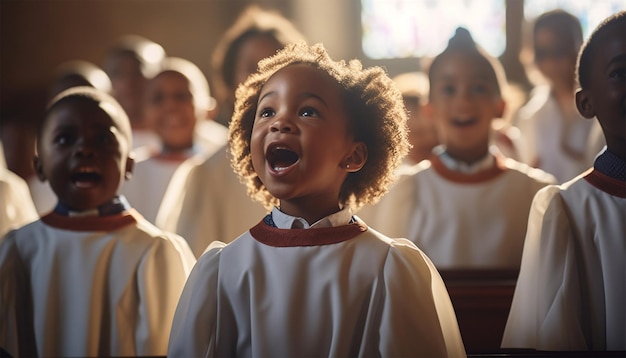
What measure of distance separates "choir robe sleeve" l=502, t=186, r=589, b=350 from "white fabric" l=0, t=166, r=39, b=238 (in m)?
1.69

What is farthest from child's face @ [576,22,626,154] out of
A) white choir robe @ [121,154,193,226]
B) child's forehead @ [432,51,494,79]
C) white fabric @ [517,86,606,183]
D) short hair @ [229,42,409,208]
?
white choir robe @ [121,154,193,226]

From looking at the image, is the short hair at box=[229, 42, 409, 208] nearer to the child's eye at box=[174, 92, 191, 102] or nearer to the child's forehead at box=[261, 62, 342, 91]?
the child's forehead at box=[261, 62, 342, 91]

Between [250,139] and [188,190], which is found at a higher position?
[250,139]

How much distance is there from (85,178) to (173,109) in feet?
6.25

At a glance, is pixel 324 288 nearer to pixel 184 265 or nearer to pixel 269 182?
pixel 269 182

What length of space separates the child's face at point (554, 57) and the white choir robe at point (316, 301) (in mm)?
2711

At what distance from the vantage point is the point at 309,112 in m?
1.88

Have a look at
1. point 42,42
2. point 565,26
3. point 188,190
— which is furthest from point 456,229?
point 42,42

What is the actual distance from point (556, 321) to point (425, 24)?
7277mm

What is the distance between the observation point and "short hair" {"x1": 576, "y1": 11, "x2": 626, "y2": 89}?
1.98m

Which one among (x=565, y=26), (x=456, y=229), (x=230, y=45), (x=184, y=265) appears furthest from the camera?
(x=565, y=26)

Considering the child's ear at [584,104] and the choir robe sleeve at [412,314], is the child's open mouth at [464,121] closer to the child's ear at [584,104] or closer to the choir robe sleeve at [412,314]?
the child's ear at [584,104]

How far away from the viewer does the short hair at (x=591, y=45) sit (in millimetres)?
1984

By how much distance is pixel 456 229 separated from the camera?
293cm
